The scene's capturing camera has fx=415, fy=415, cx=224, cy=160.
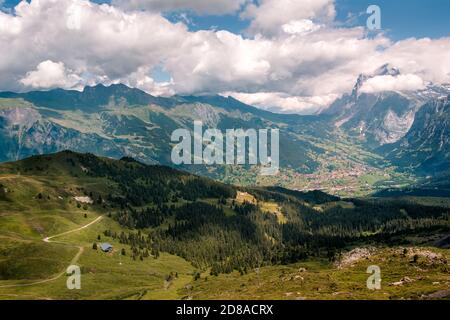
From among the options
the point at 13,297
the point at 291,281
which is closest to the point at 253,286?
the point at 291,281

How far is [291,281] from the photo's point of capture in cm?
19150

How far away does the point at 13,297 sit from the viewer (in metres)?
189
